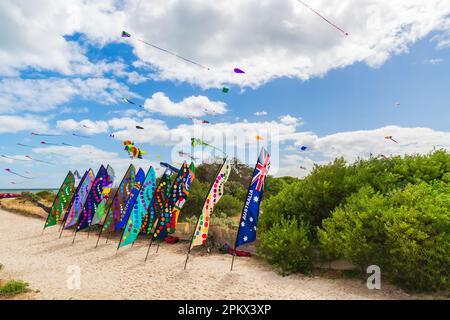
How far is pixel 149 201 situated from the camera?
15.3m

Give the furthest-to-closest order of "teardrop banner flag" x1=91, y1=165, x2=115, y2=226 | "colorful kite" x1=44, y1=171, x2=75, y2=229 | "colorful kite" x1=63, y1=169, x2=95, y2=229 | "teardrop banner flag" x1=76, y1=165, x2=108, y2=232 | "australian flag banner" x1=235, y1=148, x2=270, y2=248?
"colorful kite" x1=44, y1=171, x2=75, y2=229, "colorful kite" x1=63, y1=169, x2=95, y2=229, "teardrop banner flag" x1=76, y1=165, x2=108, y2=232, "teardrop banner flag" x1=91, y1=165, x2=115, y2=226, "australian flag banner" x1=235, y1=148, x2=270, y2=248

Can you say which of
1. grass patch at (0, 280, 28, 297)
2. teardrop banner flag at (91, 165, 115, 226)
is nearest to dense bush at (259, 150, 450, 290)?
grass patch at (0, 280, 28, 297)

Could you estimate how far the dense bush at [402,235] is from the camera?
8.20m

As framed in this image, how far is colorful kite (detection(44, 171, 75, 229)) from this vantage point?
2048 cm

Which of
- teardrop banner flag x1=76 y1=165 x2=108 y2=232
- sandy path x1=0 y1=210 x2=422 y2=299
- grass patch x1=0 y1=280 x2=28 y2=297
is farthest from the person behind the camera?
teardrop banner flag x1=76 y1=165 x2=108 y2=232

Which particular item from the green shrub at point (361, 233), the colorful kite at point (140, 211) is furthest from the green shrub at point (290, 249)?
the colorful kite at point (140, 211)

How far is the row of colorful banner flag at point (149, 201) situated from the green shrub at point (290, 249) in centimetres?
100

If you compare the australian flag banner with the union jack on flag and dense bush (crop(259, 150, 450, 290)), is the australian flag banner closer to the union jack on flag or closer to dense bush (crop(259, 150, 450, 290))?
the union jack on flag

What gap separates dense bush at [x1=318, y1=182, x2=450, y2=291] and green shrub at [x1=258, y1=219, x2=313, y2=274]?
0.75 m

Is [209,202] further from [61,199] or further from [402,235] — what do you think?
[61,199]

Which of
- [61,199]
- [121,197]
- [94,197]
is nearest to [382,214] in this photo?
[121,197]

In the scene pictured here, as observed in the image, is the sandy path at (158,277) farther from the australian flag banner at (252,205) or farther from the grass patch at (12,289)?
the australian flag banner at (252,205)

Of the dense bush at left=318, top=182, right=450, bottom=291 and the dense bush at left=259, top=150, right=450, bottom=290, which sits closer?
the dense bush at left=318, top=182, right=450, bottom=291
